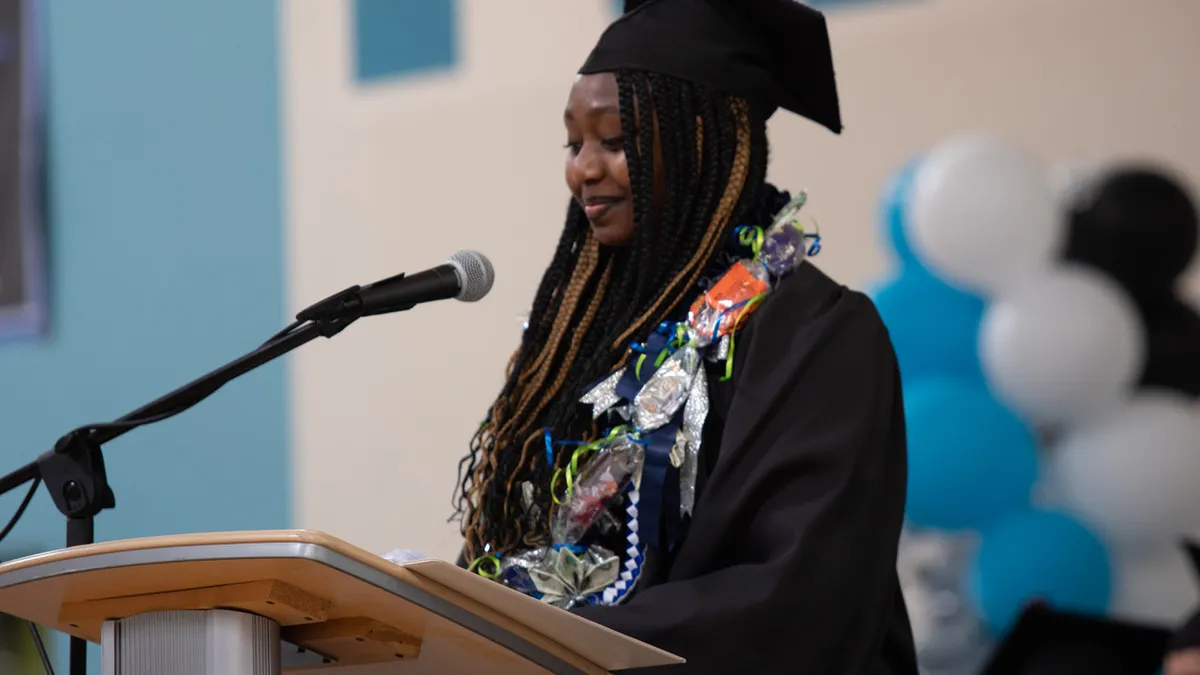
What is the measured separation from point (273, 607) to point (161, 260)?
10.9 ft

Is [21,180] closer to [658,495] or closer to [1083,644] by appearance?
[658,495]

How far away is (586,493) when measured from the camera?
6.51 ft

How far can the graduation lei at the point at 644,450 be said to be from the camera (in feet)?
6.34

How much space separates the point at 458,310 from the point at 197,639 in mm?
2672

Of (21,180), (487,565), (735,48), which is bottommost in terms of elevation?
(487,565)

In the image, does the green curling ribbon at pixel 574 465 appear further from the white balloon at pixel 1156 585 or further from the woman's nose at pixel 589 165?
the white balloon at pixel 1156 585

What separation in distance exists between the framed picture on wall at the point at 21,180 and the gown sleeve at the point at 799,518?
333 cm

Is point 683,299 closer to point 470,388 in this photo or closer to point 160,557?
point 160,557

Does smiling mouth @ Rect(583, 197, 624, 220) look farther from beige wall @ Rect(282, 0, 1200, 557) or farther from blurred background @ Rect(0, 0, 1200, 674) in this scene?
beige wall @ Rect(282, 0, 1200, 557)

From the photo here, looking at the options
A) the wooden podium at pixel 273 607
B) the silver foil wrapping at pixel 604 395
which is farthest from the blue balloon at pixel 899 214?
the wooden podium at pixel 273 607

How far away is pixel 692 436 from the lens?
1956 mm

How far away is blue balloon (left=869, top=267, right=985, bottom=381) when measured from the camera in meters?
2.80

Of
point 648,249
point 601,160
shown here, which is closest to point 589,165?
point 601,160

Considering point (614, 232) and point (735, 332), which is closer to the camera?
point (735, 332)
